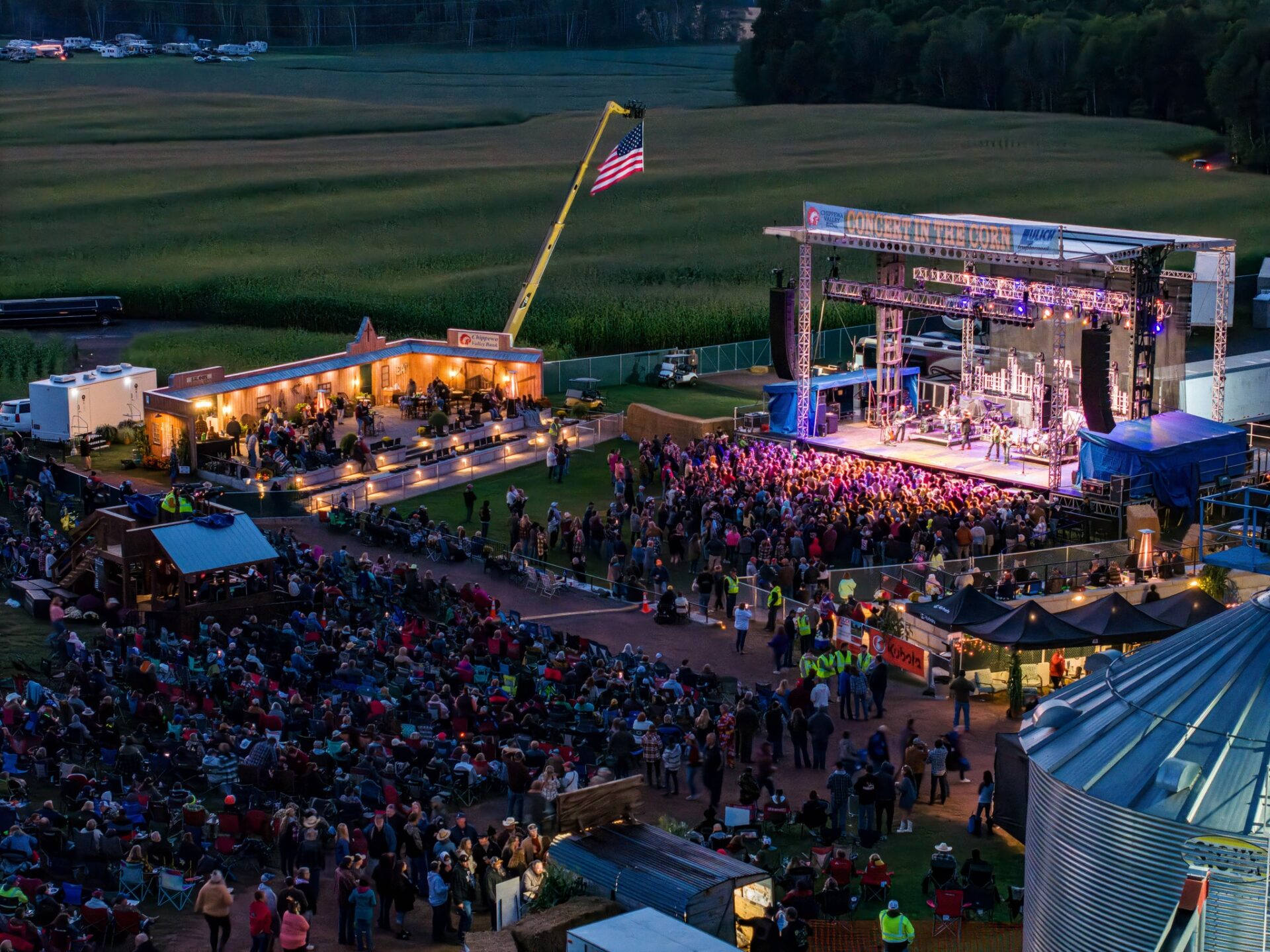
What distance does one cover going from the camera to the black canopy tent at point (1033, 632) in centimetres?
2552

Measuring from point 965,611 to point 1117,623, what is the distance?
2137mm

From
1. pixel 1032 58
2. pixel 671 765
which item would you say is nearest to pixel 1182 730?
pixel 671 765

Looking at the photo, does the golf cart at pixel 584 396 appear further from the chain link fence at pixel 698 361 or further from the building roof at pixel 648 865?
the building roof at pixel 648 865

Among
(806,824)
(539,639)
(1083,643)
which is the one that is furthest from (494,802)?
(1083,643)

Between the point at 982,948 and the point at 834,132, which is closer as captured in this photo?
the point at 982,948

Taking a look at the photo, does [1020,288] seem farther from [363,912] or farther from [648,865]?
[648,865]

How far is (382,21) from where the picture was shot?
13575cm

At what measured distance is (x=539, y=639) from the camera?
27.9 meters

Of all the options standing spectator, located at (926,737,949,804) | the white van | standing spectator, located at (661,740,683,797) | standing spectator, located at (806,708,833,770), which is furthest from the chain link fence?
standing spectator, located at (926,737,949,804)

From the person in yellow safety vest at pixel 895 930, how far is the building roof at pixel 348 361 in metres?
30.1

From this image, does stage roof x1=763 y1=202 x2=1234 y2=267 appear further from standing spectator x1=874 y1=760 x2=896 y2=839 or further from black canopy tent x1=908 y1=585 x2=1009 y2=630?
standing spectator x1=874 y1=760 x2=896 y2=839

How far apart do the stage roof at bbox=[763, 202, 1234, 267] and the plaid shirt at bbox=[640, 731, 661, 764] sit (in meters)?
20.9

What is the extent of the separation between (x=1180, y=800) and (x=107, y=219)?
86665 mm

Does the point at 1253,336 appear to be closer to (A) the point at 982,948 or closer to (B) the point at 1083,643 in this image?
(B) the point at 1083,643
